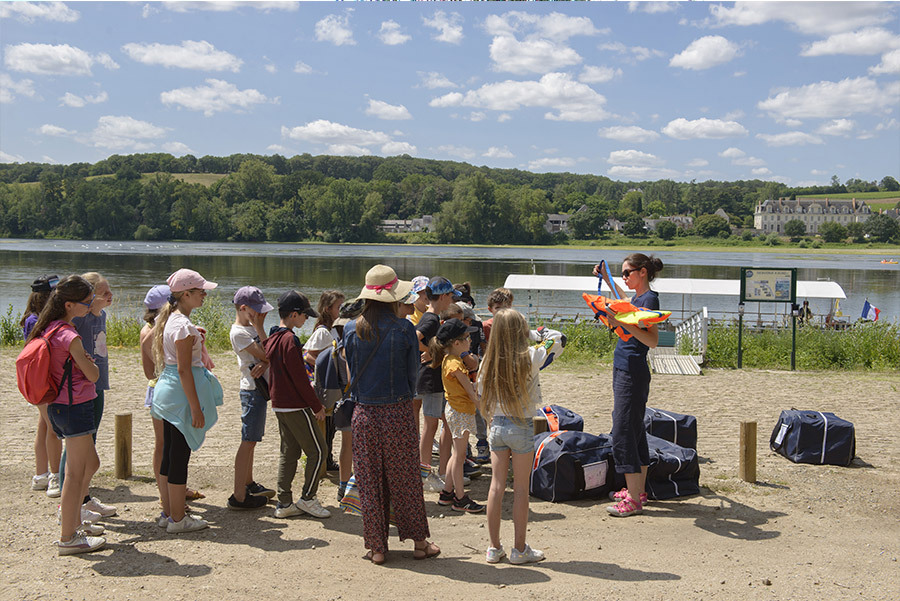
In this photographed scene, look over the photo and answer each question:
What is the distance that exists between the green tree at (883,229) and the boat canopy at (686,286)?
12442cm

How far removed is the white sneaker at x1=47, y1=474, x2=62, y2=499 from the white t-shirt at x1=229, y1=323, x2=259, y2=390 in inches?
72.7

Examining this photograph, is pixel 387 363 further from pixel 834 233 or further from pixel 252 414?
pixel 834 233

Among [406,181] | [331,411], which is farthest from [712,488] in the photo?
[406,181]

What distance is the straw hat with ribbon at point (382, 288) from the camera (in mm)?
4652

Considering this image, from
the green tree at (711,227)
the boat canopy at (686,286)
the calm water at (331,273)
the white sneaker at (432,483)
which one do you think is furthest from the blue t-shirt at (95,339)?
the green tree at (711,227)

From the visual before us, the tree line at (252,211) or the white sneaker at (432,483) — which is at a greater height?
the tree line at (252,211)

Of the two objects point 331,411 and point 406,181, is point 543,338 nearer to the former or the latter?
point 331,411

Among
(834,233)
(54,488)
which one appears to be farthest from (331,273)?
(834,233)

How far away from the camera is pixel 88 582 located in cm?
448

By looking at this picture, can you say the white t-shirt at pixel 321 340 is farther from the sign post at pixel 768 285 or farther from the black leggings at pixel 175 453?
the sign post at pixel 768 285

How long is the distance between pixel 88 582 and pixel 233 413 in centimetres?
531

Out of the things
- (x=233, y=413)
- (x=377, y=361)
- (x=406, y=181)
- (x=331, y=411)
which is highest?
(x=406, y=181)

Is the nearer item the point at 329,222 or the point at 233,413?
the point at 233,413

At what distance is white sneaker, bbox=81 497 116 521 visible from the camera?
558cm
